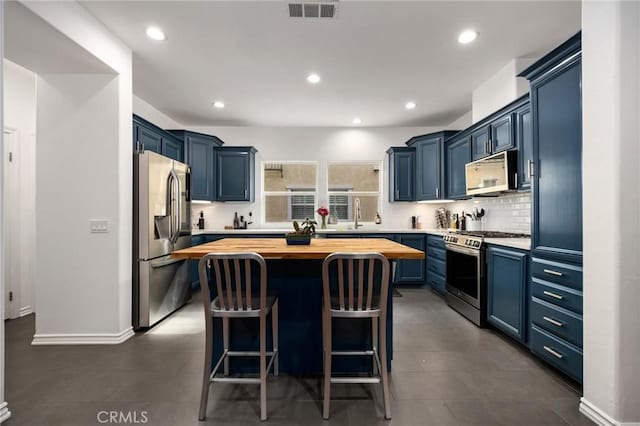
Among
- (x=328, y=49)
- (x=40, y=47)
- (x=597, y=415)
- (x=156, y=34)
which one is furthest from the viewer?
(x=328, y=49)

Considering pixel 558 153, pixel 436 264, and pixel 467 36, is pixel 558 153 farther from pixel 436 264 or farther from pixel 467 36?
pixel 436 264

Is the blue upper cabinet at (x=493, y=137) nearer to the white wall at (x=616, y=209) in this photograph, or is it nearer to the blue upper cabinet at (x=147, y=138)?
the white wall at (x=616, y=209)

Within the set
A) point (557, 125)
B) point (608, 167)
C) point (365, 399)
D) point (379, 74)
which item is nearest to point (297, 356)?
point (365, 399)

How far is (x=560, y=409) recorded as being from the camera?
1.89 metres

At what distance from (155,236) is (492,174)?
3685 mm

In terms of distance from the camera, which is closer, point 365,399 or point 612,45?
point 612,45

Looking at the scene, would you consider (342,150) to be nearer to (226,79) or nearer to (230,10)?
(226,79)

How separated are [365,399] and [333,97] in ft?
11.8

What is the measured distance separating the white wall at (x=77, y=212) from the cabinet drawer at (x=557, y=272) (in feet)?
11.6

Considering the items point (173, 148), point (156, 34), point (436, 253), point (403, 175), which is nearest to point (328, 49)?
point (156, 34)

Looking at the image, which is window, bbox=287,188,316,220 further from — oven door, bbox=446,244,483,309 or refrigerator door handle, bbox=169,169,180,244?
oven door, bbox=446,244,483,309

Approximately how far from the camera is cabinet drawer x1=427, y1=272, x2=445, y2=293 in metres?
4.37

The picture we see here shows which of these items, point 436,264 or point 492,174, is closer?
point 492,174

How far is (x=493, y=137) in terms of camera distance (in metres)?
3.61
